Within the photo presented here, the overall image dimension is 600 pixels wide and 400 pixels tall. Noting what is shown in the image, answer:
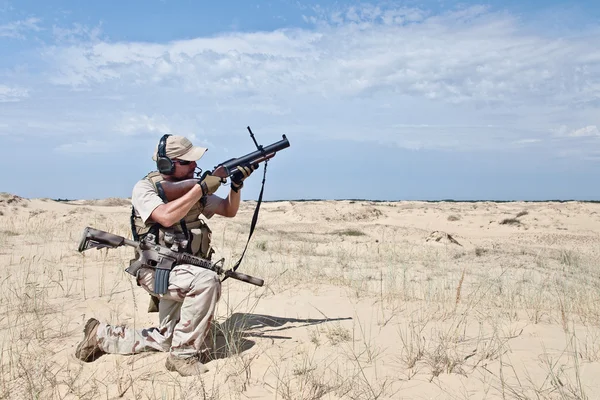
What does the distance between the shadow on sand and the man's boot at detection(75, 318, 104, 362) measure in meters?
0.86

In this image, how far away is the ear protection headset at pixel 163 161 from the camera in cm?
374

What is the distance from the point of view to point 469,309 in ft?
16.8

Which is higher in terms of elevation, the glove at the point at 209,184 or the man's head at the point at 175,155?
the man's head at the point at 175,155

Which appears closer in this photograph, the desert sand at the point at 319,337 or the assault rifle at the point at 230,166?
the desert sand at the point at 319,337

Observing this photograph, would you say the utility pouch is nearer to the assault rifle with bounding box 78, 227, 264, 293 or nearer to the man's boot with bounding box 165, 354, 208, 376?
the assault rifle with bounding box 78, 227, 264, 293

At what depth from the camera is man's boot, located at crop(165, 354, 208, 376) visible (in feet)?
11.1

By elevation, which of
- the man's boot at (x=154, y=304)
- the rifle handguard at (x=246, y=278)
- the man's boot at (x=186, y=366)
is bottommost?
the man's boot at (x=186, y=366)

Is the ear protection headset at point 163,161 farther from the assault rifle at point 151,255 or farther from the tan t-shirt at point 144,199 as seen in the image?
the assault rifle at point 151,255

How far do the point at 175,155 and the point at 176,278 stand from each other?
0.91m

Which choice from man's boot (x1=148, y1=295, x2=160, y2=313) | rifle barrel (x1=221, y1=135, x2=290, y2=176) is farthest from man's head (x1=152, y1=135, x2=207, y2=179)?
man's boot (x1=148, y1=295, x2=160, y2=313)

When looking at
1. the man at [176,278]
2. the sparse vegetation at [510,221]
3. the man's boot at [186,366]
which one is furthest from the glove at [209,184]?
the sparse vegetation at [510,221]

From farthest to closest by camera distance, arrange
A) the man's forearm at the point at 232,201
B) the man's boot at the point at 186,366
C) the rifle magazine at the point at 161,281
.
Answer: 1. the man's forearm at the point at 232,201
2. the rifle magazine at the point at 161,281
3. the man's boot at the point at 186,366

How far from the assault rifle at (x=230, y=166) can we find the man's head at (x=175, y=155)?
0.30 feet

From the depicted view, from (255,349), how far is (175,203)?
50.9 inches
